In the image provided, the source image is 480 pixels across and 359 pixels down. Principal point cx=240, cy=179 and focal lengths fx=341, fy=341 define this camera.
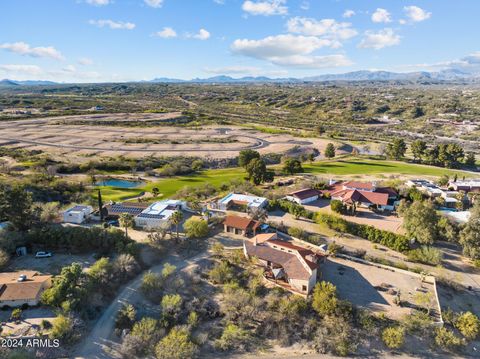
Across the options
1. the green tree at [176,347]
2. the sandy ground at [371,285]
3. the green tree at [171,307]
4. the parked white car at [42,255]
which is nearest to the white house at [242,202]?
the sandy ground at [371,285]

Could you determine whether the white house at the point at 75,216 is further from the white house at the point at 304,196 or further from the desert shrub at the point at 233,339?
the white house at the point at 304,196

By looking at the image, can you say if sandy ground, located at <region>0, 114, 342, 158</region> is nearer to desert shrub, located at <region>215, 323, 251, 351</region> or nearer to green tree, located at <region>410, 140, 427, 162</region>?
green tree, located at <region>410, 140, 427, 162</region>

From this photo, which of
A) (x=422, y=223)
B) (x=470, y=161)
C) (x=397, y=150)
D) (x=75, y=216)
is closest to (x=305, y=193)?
(x=422, y=223)

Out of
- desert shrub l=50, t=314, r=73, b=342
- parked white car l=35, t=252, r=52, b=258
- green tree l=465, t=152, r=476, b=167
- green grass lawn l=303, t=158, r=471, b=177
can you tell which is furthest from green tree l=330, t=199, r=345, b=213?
green tree l=465, t=152, r=476, b=167

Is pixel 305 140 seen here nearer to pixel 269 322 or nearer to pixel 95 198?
pixel 95 198

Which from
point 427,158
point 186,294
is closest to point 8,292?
point 186,294
